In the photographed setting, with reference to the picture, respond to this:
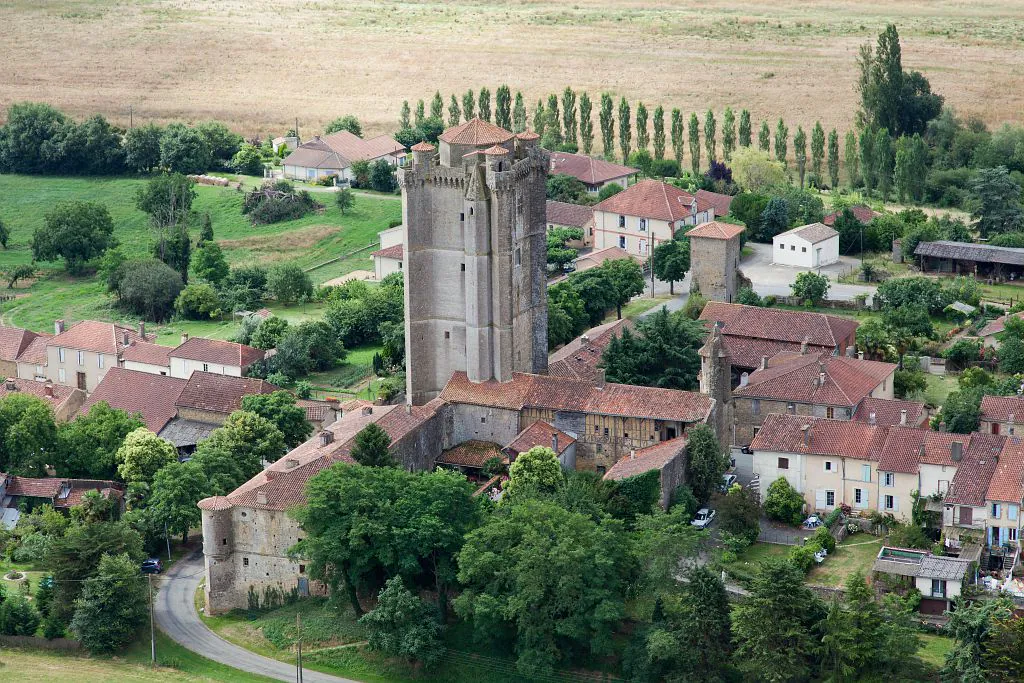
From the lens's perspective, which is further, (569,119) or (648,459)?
(569,119)

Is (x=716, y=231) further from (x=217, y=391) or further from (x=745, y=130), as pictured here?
(x=745, y=130)

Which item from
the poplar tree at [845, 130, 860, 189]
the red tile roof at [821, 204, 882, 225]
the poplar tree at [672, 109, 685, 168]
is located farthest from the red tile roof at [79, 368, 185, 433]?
the poplar tree at [845, 130, 860, 189]

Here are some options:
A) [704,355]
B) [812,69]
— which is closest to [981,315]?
[704,355]

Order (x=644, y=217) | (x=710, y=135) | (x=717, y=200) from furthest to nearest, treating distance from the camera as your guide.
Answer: (x=710, y=135) → (x=717, y=200) → (x=644, y=217)

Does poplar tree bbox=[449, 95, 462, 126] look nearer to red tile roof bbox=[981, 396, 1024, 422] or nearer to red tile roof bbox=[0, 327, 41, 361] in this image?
red tile roof bbox=[0, 327, 41, 361]

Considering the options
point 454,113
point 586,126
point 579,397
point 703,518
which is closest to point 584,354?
point 579,397

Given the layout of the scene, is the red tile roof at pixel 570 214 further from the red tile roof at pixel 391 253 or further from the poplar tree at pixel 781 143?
the poplar tree at pixel 781 143
